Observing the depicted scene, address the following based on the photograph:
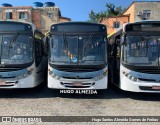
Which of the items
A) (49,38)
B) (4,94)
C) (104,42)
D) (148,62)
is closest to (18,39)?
(49,38)

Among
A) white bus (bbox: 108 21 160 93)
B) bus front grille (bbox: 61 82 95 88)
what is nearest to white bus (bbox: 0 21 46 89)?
bus front grille (bbox: 61 82 95 88)

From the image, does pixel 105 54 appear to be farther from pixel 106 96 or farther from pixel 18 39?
pixel 18 39

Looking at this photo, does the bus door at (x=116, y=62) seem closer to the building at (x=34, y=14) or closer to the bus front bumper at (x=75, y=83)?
the bus front bumper at (x=75, y=83)

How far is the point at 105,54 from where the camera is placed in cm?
1234

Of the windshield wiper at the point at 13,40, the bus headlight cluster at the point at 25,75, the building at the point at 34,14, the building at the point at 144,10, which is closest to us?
the bus headlight cluster at the point at 25,75

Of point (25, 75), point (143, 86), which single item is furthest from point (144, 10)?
point (25, 75)

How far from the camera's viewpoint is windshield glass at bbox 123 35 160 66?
12.0 meters

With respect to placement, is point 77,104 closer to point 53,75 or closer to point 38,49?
point 53,75

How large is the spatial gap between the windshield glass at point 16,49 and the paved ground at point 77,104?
4.88 ft

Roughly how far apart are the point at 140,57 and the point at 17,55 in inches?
185

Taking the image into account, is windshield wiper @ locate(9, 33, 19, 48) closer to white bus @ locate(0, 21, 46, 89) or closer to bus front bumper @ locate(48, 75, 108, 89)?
white bus @ locate(0, 21, 46, 89)

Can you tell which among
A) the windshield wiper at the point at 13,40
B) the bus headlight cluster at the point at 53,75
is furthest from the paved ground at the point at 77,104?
the windshield wiper at the point at 13,40

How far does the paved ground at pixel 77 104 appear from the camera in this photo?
958 cm

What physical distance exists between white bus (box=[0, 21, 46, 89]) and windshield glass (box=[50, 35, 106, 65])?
0.89m
